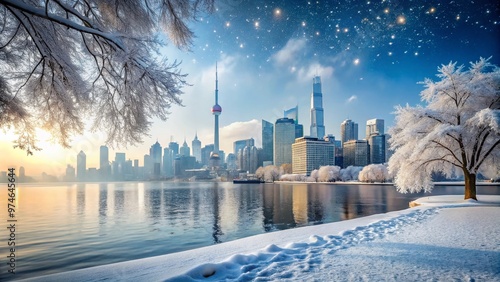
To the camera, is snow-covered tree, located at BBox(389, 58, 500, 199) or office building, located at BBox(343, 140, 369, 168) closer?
snow-covered tree, located at BBox(389, 58, 500, 199)

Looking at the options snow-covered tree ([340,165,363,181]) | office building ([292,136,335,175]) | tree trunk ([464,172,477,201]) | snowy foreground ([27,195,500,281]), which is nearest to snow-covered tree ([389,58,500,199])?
tree trunk ([464,172,477,201])

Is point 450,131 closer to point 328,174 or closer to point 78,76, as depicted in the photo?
point 78,76

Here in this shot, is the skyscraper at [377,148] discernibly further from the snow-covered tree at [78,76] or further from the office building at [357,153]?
the snow-covered tree at [78,76]

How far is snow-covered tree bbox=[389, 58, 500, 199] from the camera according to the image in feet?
43.7

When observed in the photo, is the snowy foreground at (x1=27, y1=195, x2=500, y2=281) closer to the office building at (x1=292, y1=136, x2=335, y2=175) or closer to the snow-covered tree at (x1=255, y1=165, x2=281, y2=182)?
the snow-covered tree at (x1=255, y1=165, x2=281, y2=182)

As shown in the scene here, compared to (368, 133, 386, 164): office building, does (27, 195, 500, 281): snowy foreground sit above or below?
below

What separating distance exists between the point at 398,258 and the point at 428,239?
6.76 feet

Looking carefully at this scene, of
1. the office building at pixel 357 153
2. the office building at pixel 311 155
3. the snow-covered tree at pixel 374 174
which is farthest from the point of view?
the office building at pixel 311 155

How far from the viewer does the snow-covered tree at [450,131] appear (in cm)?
1332

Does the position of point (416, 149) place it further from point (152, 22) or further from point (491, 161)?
point (152, 22)

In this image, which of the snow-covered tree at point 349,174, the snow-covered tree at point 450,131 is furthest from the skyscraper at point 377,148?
the snow-covered tree at point 450,131

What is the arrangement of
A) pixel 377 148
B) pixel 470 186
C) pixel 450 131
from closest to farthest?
pixel 450 131 < pixel 470 186 < pixel 377 148

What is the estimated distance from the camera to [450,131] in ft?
43.2

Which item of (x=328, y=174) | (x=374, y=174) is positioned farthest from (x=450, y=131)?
(x=328, y=174)
